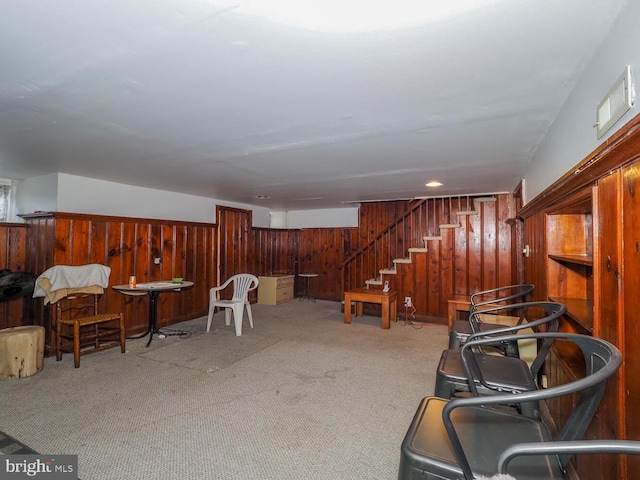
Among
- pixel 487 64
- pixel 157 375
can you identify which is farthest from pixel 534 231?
pixel 157 375

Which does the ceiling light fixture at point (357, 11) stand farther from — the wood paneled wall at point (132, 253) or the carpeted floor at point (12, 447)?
the wood paneled wall at point (132, 253)

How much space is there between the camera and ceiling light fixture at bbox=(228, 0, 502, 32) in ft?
3.58

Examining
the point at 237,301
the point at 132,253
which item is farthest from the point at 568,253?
the point at 132,253

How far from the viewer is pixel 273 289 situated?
22.3 feet

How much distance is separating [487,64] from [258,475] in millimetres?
2410

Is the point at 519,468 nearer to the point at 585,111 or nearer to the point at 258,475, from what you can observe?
the point at 258,475

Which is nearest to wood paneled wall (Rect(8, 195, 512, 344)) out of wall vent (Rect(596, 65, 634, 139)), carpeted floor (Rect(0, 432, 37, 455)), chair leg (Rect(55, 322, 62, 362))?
chair leg (Rect(55, 322, 62, 362))

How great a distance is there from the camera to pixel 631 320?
42.8 inches

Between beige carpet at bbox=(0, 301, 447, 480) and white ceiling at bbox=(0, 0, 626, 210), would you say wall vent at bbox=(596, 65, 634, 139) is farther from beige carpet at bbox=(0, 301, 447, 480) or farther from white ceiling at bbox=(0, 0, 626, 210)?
beige carpet at bbox=(0, 301, 447, 480)

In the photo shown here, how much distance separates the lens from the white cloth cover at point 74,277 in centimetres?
345

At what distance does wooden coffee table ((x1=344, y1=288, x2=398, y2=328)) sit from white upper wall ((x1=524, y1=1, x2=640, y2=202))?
9.54 feet

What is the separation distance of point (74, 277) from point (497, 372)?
167 inches

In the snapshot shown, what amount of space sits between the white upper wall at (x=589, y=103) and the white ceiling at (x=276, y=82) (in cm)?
6

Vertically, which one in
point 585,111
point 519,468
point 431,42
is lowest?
point 519,468
